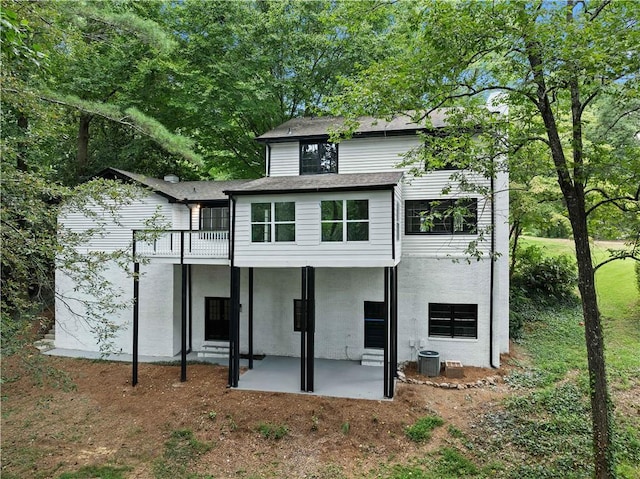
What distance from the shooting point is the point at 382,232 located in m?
9.81

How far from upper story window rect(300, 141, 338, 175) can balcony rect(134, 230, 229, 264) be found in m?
3.86

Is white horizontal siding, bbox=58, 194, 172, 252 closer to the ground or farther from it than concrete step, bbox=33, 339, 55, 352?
farther from it

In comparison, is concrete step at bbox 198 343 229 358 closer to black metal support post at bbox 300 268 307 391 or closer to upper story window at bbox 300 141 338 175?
black metal support post at bbox 300 268 307 391

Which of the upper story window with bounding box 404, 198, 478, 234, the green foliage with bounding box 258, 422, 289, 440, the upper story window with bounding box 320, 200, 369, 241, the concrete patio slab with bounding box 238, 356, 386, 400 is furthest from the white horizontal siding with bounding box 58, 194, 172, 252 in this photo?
the upper story window with bounding box 404, 198, 478, 234

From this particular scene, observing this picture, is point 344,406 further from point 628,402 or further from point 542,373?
point 628,402

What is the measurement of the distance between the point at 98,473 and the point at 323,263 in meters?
6.61

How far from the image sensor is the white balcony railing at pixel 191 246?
11.5 m

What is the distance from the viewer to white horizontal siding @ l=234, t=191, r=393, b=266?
9.80 meters

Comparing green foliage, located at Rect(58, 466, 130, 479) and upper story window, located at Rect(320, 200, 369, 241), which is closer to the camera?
green foliage, located at Rect(58, 466, 130, 479)

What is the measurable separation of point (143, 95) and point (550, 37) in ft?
56.9

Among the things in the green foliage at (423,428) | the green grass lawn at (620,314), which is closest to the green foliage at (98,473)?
the green foliage at (423,428)

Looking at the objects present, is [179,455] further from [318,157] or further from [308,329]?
[318,157]

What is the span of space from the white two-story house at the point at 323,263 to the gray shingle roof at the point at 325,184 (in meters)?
0.04

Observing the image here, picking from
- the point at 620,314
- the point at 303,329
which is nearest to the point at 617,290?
the point at 620,314
